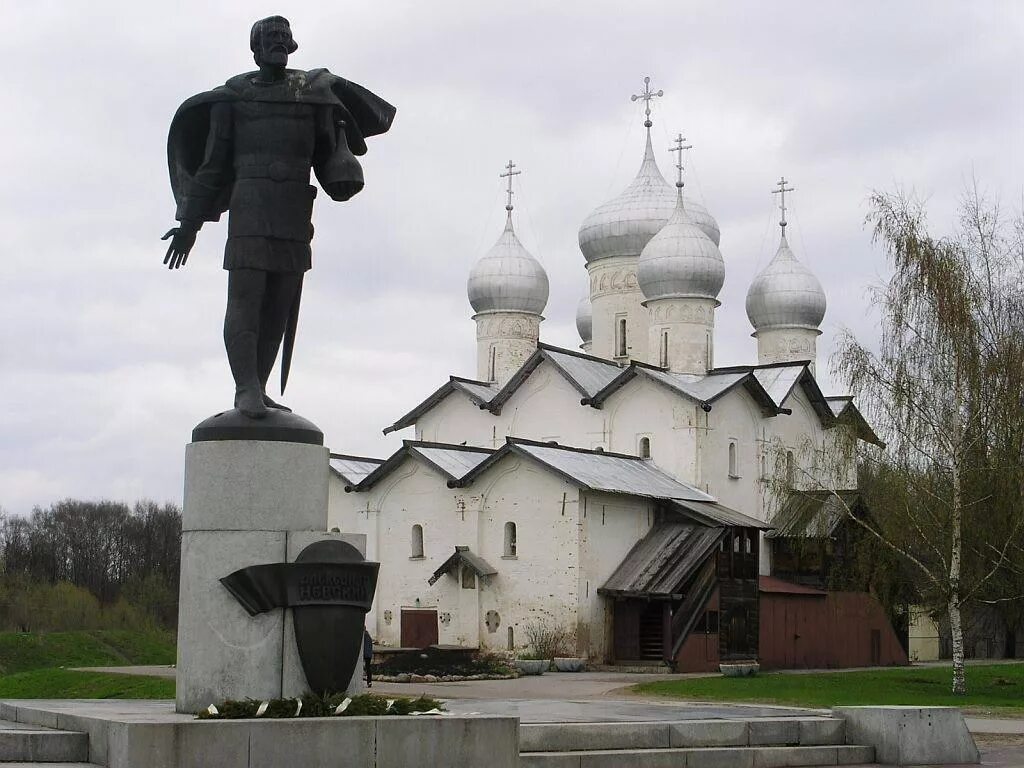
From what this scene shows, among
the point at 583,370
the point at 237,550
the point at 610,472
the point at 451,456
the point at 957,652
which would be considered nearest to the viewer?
the point at 237,550

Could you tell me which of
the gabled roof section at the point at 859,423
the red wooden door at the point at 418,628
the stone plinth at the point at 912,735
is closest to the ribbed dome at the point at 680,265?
the red wooden door at the point at 418,628

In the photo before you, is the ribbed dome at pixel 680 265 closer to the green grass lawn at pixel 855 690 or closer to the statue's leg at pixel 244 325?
the green grass lawn at pixel 855 690

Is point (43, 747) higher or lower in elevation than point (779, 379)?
lower

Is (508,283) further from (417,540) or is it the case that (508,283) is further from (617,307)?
(417,540)

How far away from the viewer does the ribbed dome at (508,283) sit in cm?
3950

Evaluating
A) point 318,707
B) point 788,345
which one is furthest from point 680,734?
point 788,345

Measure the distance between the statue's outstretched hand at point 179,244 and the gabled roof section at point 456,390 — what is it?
89.6ft

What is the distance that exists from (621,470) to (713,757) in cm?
2203

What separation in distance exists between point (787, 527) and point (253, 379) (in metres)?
19.3

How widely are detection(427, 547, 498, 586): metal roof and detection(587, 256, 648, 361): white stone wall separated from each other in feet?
32.2

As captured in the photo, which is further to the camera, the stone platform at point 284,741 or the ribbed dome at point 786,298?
the ribbed dome at point 786,298

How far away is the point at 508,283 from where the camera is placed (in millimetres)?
39438

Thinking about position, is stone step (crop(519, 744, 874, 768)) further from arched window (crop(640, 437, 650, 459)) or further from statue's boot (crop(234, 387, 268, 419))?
arched window (crop(640, 437, 650, 459))

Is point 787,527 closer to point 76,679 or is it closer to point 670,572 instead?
point 670,572
